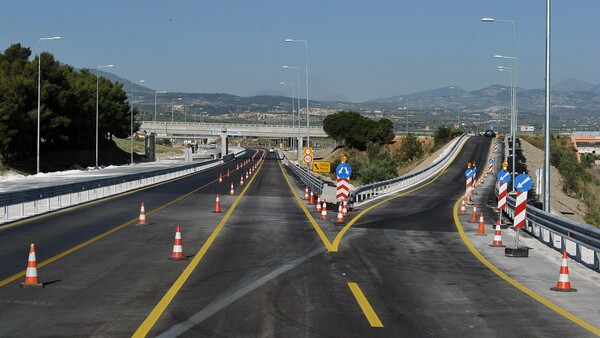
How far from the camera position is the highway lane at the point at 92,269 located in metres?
10.9

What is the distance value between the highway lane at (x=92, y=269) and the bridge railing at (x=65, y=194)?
1.23m

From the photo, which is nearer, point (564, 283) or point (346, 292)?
point (346, 292)

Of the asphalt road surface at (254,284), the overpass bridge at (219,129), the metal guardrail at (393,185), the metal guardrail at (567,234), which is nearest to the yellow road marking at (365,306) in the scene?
the asphalt road surface at (254,284)

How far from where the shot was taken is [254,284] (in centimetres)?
1422

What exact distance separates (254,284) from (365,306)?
2.54 metres

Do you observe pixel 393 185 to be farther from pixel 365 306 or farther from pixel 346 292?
pixel 365 306

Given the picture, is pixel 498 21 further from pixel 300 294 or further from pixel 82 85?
pixel 82 85

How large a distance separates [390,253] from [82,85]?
8435cm

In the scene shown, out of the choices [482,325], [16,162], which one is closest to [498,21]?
[482,325]

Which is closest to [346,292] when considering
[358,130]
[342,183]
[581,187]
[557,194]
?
[342,183]

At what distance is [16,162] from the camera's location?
77562mm

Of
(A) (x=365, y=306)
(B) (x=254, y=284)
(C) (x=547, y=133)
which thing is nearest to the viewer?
(A) (x=365, y=306)

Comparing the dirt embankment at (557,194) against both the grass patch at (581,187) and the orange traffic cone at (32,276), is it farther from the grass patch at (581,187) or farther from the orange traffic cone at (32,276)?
the orange traffic cone at (32,276)

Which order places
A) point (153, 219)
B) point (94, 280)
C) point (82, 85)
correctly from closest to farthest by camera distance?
1. point (94, 280)
2. point (153, 219)
3. point (82, 85)
